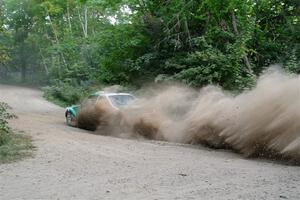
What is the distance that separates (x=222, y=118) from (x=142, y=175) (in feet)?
15.8

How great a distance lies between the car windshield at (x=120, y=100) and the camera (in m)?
16.9

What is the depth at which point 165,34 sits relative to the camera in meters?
22.1

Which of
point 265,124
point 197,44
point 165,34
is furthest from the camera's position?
point 165,34

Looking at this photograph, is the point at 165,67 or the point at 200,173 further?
the point at 165,67

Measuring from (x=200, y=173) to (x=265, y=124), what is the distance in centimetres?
309

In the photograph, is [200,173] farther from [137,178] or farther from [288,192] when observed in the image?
[288,192]

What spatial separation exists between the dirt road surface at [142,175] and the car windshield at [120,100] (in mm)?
4987

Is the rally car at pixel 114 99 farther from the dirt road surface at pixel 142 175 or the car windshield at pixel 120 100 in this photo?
the dirt road surface at pixel 142 175

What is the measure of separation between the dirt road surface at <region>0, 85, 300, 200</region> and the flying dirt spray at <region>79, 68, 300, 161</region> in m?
0.53

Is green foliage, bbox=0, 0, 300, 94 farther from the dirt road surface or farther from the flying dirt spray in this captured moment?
the dirt road surface

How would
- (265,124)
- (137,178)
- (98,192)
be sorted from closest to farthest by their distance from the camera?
(98,192)
(137,178)
(265,124)

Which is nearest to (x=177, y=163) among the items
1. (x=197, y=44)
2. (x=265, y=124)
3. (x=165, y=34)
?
(x=265, y=124)

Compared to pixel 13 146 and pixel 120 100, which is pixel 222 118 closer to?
pixel 13 146

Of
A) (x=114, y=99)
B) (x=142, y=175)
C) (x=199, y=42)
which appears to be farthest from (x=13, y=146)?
(x=199, y=42)
